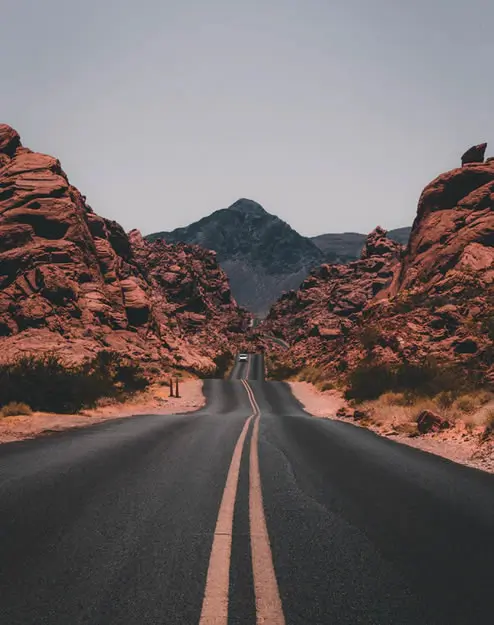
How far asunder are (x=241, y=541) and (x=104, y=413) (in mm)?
18895

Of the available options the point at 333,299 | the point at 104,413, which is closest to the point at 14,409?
the point at 104,413

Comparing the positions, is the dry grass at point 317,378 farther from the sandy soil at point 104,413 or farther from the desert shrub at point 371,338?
the sandy soil at point 104,413

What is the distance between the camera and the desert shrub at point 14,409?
1523cm

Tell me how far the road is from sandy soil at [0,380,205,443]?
4542mm

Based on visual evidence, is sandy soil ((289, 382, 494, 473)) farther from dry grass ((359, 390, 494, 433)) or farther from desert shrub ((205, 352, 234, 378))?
desert shrub ((205, 352, 234, 378))

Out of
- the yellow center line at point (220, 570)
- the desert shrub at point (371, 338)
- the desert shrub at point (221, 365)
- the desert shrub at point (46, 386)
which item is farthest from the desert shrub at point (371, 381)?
the desert shrub at point (221, 365)

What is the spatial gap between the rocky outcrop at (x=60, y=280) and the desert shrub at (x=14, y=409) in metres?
21.6

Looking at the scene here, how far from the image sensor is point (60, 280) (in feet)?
145

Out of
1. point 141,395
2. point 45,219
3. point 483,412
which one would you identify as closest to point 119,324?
point 45,219

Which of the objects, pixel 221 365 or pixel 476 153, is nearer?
pixel 476 153

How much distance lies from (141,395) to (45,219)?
27.5 metres

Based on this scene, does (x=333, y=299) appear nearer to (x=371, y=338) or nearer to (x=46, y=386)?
(x=371, y=338)

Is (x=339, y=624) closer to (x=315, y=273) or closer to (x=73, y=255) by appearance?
(x=73, y=255)

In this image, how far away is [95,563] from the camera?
11.4ft
